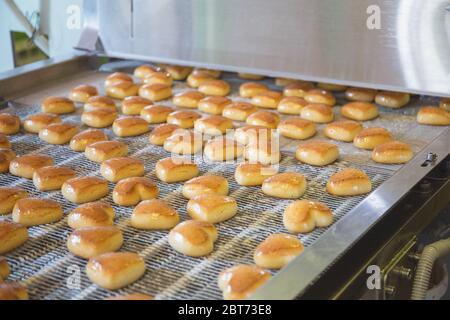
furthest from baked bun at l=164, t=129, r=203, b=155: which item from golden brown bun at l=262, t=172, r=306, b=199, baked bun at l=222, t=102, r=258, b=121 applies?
golden brown bun at l=262, t=172, r=306, b=199

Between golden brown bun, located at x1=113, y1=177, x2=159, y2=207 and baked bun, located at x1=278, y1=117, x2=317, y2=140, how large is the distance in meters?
0.63

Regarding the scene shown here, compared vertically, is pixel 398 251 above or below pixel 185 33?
below

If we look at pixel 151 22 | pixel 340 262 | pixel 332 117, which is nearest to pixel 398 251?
pixel 340 262

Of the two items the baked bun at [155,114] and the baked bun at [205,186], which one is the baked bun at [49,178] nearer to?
the baked bun at [205,186]

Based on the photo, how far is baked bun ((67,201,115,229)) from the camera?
5.96 feet

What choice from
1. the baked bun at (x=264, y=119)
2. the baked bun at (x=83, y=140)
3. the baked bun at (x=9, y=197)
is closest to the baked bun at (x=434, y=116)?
the baked bun at (x=264, y=119)

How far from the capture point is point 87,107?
107 inches

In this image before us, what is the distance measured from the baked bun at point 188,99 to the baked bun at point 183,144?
397 millimetres

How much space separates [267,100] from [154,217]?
1049 millimetres

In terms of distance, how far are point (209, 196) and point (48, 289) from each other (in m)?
0.53

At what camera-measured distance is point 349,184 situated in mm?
1988
